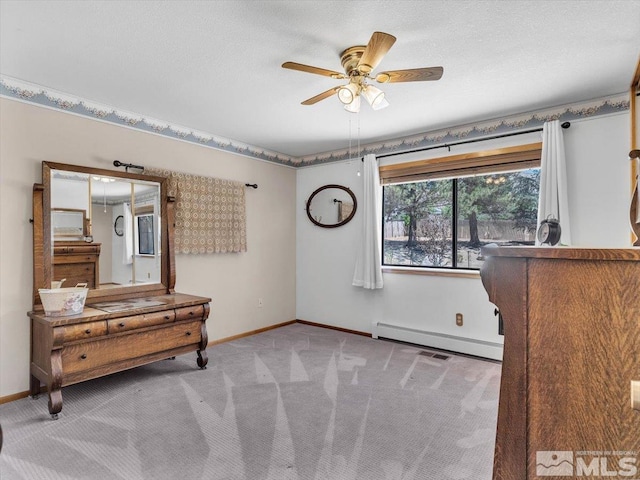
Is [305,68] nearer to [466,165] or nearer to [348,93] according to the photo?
[348,93]

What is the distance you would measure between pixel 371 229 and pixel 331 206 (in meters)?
0.77

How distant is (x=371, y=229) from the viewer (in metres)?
4.19

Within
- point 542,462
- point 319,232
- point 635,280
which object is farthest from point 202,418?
point 319,232

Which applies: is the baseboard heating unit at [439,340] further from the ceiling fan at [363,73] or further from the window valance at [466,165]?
the ceiling fan at [363,73]

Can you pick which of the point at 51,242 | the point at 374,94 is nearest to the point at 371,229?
the point at 374,94

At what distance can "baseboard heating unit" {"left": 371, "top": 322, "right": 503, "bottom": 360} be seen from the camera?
3.50m

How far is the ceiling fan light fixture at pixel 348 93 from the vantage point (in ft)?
7.18

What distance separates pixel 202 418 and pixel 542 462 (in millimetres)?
2102

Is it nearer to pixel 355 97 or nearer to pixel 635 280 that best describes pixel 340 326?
pixel 355 97

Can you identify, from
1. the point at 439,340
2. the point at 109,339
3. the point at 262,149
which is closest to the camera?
the point at 109,339

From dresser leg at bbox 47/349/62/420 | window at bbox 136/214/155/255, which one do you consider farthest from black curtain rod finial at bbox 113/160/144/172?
dresser leg at bbox 47/349/62/420

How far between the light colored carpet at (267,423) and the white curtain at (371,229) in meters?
1.05

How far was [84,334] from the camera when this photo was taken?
248 cm

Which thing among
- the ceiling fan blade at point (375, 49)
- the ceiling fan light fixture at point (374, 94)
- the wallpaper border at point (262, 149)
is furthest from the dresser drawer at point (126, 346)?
the ceiling fan blade at point (375, 49)
